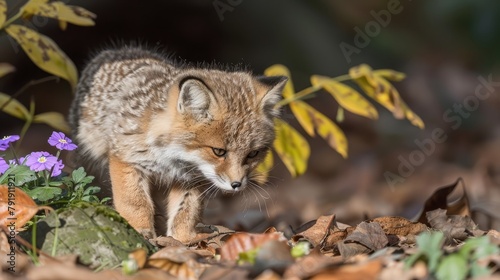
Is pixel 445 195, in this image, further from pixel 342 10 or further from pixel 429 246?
pixel 342 10

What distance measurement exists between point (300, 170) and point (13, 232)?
124 inches

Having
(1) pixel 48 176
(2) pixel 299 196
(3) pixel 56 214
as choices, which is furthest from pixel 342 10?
(3) pixel 56 214

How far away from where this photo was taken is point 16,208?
4117mm

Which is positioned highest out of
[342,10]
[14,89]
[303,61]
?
[342,10]

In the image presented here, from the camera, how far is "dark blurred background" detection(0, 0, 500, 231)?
31.3 feet

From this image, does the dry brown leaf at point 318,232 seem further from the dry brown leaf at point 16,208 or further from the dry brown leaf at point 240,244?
the dry brown leaf at point 16,208

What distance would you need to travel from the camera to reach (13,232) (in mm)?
4020

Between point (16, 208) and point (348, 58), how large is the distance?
6.83 metres

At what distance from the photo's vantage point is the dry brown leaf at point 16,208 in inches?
159

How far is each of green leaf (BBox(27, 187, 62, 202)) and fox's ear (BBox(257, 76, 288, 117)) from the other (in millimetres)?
1858

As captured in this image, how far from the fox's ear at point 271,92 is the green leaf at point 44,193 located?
6.10ft

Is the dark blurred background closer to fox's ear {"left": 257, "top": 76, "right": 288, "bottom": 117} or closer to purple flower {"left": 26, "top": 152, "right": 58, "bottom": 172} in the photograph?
fox's ear {"left": 257, "top": 76, "right": 288, "bottom": 117}

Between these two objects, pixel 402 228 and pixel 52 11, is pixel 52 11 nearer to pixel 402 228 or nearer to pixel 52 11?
pixel 52 11

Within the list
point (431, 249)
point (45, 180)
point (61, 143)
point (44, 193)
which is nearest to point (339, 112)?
point (61, 143)
